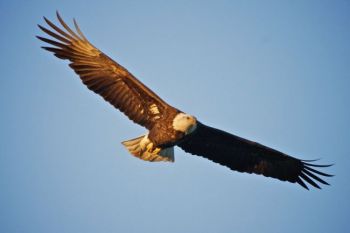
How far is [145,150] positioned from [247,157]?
2114mm

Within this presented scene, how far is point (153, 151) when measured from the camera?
918 centimetres

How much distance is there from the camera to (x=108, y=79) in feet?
30.1

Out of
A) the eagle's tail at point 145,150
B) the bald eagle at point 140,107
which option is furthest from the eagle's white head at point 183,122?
the eagle's tail at point 145,150

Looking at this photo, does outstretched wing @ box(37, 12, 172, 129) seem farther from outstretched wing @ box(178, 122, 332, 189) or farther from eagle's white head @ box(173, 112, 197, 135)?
outstretched wing @ box(178, 122, 332, 189)

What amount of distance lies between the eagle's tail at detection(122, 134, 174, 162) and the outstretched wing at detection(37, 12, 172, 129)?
0.30 meters

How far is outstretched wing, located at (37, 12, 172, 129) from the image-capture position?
9016mm

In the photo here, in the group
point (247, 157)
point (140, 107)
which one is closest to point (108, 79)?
point (140, 107)

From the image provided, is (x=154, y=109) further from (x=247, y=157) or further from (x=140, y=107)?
(x=247, y=157)

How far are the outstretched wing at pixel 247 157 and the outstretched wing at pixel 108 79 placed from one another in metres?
0.98

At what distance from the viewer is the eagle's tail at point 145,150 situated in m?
9.15

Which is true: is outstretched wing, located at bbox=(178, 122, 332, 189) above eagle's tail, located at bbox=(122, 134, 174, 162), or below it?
above

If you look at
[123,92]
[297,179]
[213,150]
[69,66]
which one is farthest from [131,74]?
[297,179]

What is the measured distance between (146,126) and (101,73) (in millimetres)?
1246

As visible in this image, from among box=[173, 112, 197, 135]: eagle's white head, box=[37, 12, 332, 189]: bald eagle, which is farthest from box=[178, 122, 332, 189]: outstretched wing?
box=[173, 112, 197, 135]: eagle's white head
